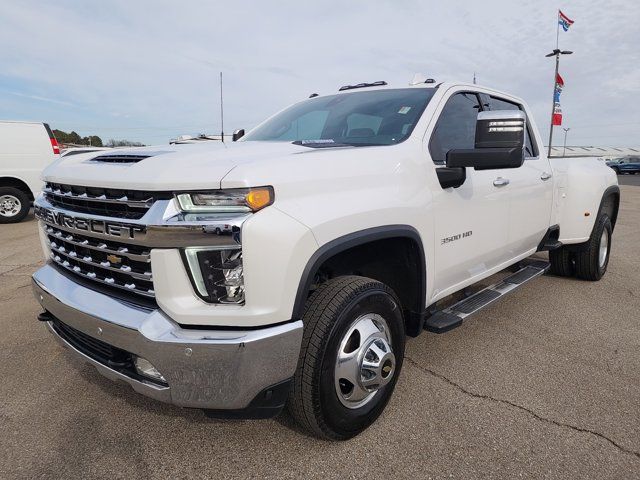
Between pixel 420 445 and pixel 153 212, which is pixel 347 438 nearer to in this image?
pixel 420 445

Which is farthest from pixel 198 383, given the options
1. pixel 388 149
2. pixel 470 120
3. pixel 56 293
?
pixel 470 120

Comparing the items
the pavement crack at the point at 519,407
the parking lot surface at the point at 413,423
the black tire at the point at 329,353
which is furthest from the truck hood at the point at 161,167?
the pavement crack at the point at 519,407

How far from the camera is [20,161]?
956cm

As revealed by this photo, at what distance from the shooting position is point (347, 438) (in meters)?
2.25

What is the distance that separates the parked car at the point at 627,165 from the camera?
37938 millimetres

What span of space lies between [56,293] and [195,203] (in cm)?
100

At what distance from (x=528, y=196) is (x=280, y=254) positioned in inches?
105

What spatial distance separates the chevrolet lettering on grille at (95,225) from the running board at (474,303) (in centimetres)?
172

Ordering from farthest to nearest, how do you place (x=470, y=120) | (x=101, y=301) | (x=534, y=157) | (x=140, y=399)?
(x=534, y=157) < (x=470, y=120) < (x=140, y=399) < (x=101, y=301)

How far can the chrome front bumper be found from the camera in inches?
67.9

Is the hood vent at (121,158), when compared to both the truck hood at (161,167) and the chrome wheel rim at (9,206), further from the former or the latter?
the chrome wheel rim at (9,206)

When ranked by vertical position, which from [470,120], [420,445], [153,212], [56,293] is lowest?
[420,445]

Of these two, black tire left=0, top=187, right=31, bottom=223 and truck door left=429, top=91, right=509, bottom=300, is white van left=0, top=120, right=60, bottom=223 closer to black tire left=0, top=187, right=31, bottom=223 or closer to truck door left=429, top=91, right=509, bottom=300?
black tire left=0, top=187, right=31, bottom=223

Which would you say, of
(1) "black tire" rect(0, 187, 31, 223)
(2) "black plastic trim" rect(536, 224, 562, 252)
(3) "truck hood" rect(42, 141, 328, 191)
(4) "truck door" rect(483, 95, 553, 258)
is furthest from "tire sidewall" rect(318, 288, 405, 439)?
(1) "black tire" rect(0, 187, 31, 223)
